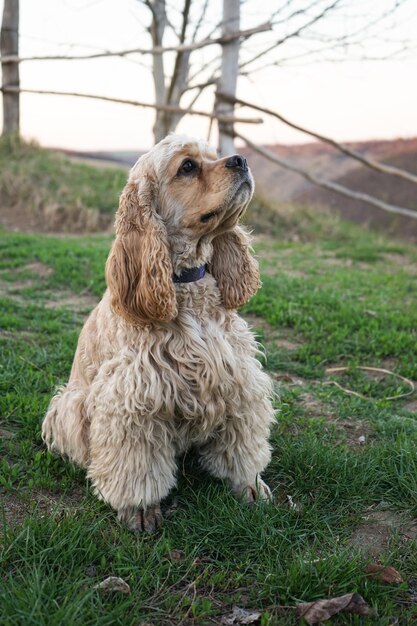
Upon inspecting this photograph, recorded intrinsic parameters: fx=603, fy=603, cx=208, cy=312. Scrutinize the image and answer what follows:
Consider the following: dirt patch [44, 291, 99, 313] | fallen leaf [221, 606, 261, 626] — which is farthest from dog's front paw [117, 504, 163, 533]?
dirt patch [44, 291, 99, 313]

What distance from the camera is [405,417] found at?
4.17 metres

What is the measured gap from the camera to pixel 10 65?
1277 centimetres

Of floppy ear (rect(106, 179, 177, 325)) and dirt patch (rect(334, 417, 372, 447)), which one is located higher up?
floppy ear (rect(106, 179, 177, 325))

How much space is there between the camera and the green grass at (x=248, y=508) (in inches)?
96.0

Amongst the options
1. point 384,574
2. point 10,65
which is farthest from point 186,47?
point 384,574

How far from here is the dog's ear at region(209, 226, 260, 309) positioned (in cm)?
328

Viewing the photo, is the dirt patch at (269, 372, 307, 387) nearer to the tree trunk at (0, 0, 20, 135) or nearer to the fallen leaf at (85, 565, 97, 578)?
the fallen leaf at (85, 565, 97, 578)

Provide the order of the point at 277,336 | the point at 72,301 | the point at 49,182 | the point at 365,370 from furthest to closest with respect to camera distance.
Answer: the point at 49,182 < the point at 72,301 < the point at 277,336 < the point at 365,370

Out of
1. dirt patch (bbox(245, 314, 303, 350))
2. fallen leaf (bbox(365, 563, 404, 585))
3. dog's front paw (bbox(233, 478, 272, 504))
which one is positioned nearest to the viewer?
fallen leaf (bbox(365, 563, 404, 585))

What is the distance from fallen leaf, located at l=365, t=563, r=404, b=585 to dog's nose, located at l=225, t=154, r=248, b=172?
6.38 feet

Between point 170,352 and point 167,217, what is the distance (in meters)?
0.72

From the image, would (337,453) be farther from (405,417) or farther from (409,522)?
(405,417)

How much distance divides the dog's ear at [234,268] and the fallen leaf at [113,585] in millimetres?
1463

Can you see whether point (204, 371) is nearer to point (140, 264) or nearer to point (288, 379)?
point (140, 264)
